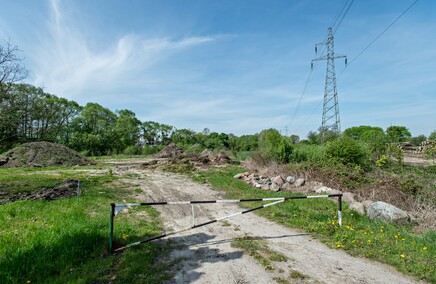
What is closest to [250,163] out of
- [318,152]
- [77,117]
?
[318,152]

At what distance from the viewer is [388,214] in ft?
20.5

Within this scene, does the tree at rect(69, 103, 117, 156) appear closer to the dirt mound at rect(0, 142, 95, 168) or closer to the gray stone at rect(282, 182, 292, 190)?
the dirt mound at rect(0, 142, 95, 168)

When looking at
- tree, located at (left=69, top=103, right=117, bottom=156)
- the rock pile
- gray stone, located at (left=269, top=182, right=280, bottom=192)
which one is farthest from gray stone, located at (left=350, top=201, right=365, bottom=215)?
tree, located at (left=69, top=103, right=117, bottom=156)

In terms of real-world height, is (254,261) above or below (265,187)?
below

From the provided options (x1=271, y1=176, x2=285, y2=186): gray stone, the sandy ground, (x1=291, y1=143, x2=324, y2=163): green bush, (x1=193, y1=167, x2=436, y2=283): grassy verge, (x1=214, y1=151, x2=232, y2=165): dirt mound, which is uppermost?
(x1=291, y1=143, x2=324, y2=163): green bush

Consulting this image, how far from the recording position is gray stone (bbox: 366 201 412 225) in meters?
6.16

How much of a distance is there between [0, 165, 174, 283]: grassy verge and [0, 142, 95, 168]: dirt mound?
66.6 feet

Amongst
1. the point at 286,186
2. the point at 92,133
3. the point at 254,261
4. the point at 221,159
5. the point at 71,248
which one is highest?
the point at 92,133

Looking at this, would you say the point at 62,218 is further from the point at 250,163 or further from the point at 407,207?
the point at 250,163

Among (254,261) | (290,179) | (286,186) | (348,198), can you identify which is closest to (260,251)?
(254,261)

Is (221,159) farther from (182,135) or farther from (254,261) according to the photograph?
(182,135)

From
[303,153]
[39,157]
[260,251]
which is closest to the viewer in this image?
[260,251]

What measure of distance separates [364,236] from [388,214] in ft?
5.32

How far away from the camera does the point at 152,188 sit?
1202 centimetres
